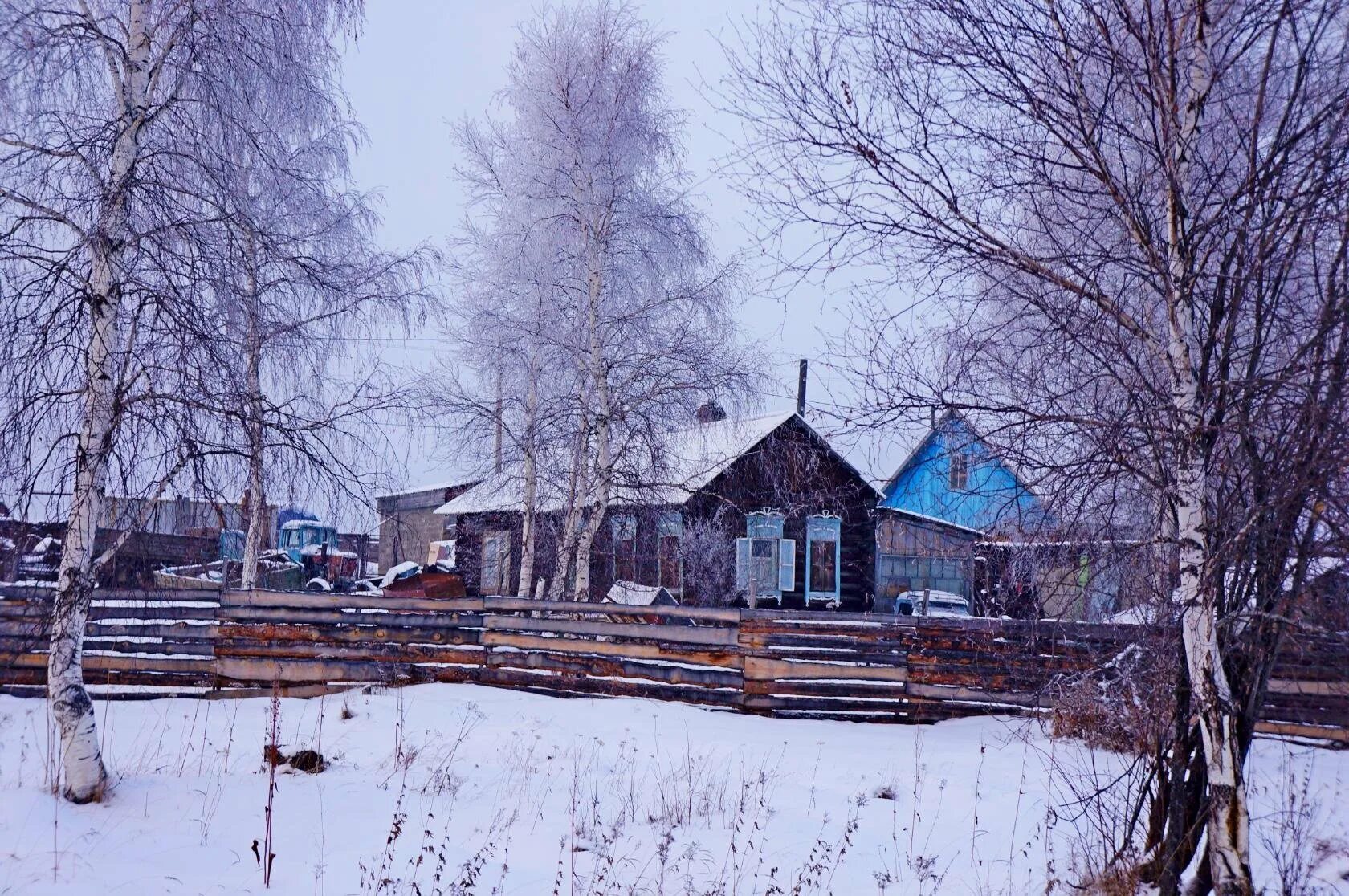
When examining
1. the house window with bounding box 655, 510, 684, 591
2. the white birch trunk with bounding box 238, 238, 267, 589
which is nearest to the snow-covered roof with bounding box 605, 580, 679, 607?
the house window with bounding box 655, 510, 684, 591

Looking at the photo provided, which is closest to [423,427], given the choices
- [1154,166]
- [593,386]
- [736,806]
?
[593,386]

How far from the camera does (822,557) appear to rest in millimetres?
23984

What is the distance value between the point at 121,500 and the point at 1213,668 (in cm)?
607

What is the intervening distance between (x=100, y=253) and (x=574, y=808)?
14.8 ft

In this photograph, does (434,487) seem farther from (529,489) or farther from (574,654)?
(574,654)

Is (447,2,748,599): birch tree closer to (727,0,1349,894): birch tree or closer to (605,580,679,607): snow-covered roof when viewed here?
(605,580,679,607): snow-covered roof

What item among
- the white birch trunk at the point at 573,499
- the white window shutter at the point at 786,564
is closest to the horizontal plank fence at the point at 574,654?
the white birch trunk at the point at 573,499

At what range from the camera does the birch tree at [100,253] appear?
625 centimetres

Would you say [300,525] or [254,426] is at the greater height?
[300,525]

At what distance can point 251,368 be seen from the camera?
10.6m

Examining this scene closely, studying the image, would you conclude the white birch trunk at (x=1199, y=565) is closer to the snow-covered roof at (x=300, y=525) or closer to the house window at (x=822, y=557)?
the house window at (x=822, y=557)

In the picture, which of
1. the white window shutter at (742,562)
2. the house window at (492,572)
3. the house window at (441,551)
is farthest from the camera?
the house window at (441,551)

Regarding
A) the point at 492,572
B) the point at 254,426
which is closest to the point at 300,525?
the point at 492,572

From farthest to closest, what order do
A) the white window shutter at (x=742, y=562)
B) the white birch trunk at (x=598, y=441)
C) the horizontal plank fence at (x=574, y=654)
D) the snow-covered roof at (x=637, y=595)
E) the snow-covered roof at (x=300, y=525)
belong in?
1. the snow-covered roof at (x=300, y=525)
2. the white window shutter at (x=742, y=562)
3. the snow-covered roof at (x=637, y=595)
4. the white birch trunk at (x=598, y=441)
5. the horizontal plank fence at (x=574, y=654)
